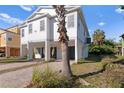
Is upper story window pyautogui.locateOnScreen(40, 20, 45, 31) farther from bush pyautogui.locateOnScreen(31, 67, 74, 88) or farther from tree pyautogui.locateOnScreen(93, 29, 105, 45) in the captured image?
tree pyautogui.locateOnScreen(93, 29, 105, 45)

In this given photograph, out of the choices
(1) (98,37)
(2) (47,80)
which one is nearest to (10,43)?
Result: (1) (98,37)

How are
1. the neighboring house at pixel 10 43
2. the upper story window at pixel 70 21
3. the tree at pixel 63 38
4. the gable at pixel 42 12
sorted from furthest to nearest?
the neighboring house at pixel 10 43 < the gable at pixel 42 12 < the upper story window at pixel 70 21 < the tree at pixel 63 38

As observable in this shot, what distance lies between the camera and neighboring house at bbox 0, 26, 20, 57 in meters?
37.2

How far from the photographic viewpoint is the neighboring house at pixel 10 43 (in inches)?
1467

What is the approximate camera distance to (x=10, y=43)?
3762cm

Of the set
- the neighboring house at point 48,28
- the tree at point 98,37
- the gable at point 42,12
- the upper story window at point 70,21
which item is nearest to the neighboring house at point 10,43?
the neighboring house at point 48,28

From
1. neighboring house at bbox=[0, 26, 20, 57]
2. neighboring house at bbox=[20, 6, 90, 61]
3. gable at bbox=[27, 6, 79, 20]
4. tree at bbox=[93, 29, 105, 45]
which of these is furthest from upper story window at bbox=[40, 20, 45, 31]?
tree at bbox=[93, 29, 105, 45]

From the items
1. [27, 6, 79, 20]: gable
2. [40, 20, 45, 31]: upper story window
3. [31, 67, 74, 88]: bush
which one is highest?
[27, 6, 79, 20]: gable

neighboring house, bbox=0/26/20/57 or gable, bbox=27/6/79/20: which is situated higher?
gable, bbox=27/6/79/20

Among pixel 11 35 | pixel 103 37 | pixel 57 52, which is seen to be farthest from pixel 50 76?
pixel 103 37

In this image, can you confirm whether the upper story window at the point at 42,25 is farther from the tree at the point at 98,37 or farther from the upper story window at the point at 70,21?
the tree at the point at 98,37

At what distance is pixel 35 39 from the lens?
85.9 ft

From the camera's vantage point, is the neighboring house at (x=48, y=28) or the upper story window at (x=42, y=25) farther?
the upper story window at (x=42, y=25)

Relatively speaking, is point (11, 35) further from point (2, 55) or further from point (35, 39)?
point (35, 39)
